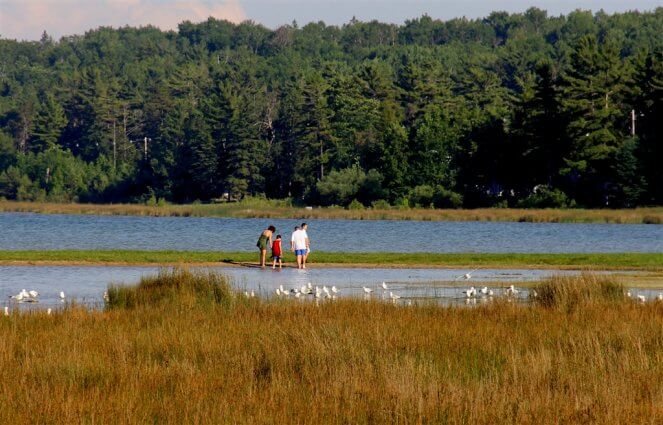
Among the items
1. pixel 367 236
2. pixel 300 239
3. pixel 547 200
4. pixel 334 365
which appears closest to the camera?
pixel 334 365

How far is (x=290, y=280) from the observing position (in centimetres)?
3378

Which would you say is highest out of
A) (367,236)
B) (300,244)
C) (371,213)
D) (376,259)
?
(300,244)

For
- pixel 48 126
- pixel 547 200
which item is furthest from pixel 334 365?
pixel 48 126

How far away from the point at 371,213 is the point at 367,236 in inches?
→ 945

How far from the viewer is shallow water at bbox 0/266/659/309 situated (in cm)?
2861

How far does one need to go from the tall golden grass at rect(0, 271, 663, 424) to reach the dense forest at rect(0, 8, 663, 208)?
7708 cm

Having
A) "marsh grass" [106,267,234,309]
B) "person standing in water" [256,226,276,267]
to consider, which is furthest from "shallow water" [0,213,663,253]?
"marsh grass" [106,267,234,309]

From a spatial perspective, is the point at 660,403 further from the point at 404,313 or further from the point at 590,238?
the point at 590,238

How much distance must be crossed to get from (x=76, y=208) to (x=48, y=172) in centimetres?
2843

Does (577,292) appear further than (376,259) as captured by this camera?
No

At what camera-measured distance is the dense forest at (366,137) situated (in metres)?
98.9

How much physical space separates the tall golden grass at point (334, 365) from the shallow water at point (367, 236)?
3555cm

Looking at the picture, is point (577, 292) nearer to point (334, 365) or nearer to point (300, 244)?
point (334, 365)

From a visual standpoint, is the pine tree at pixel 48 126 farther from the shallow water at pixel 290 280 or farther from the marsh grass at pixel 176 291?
the marsh grass at pixel 176 291
